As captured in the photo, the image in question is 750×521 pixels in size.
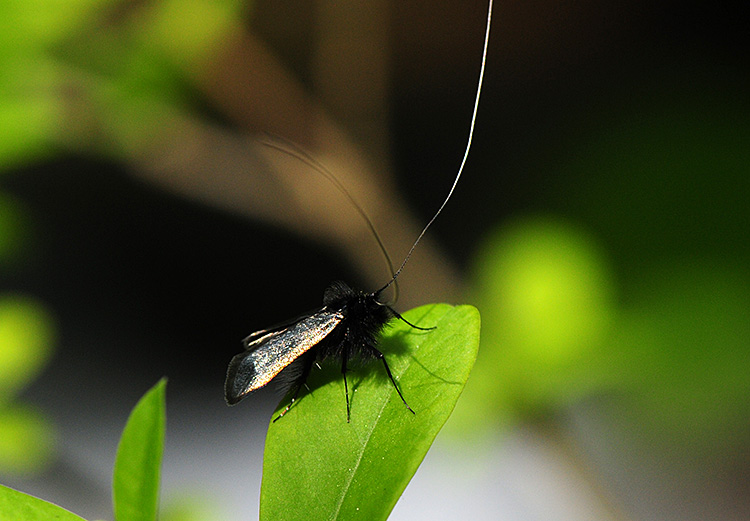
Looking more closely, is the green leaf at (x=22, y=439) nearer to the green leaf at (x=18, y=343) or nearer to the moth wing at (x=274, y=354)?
the green leaf at (x=18, y=343)

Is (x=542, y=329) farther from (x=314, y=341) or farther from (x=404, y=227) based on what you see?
(x=314, y=341)

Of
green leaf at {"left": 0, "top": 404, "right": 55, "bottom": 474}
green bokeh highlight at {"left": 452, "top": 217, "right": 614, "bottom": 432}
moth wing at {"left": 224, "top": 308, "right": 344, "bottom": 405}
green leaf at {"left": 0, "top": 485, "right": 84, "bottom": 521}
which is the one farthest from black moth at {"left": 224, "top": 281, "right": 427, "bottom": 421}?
green bokeh highlight at {"left": 452, "top": 217, "right": 614, "bottom": 432}

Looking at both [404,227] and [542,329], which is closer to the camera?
[542,329]

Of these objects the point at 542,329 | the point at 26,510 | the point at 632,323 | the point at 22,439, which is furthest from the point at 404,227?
the point at 26,510

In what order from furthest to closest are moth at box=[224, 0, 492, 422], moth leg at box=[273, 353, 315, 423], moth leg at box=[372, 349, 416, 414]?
moth at box=[224, 0, 492, 422], moth leg at box=[273, 353, 315, 423], moth leg at box=[372, 349, 416, 414]

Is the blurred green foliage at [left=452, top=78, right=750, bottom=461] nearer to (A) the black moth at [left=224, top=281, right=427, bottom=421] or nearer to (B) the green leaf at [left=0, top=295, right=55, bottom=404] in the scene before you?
(A) the black moth at [left=224, top=281, right=427, bottom=421]

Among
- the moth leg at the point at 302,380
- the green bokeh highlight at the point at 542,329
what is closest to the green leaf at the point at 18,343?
the moth leg at the point at 302,380
